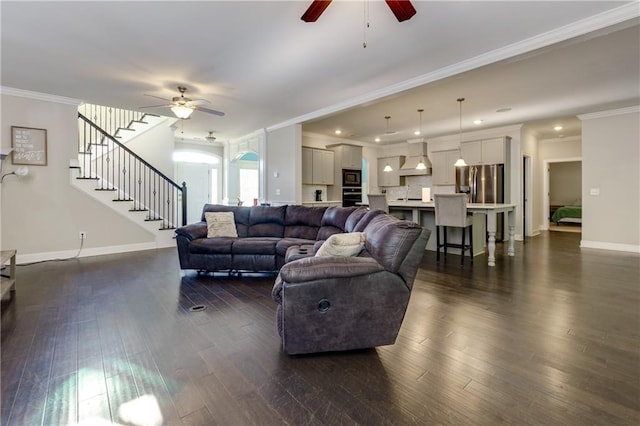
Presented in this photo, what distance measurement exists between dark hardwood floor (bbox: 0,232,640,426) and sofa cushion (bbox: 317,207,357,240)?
1.22m

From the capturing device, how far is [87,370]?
1916mm

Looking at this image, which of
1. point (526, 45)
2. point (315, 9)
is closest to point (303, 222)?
point (315, 9)

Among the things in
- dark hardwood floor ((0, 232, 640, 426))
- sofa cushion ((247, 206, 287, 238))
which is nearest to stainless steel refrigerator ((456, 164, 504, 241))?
dark hardwood floor ((0, 232, 640, 426))

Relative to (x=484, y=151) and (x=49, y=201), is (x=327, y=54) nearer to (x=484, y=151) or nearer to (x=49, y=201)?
(x=49, y=201)

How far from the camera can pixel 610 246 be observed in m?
6.01

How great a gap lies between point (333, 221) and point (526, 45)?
2871mm

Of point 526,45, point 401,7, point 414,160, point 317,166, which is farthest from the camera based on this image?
point 414,160

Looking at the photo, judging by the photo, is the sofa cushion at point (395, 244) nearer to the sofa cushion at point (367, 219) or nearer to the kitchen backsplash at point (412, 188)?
the sofa cushion at point (367, 219)

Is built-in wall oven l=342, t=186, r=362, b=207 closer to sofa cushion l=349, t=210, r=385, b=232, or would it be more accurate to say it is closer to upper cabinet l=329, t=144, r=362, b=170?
upper cabinet l=329, t=144, r=362, b=170

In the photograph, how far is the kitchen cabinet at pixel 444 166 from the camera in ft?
26.3

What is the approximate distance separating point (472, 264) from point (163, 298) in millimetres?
4307

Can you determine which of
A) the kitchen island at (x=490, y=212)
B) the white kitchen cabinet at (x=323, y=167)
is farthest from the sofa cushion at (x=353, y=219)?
the white kitchen cabinet at (x=323, y=167)

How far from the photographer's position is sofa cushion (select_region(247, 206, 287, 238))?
4.66 meters

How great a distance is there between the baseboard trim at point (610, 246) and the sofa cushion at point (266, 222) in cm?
622
